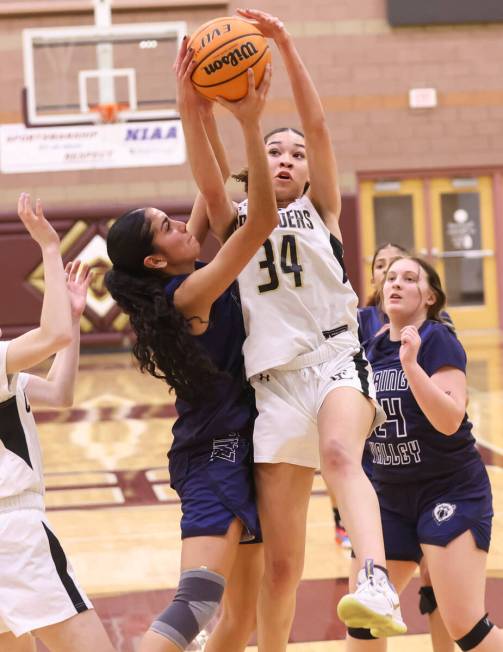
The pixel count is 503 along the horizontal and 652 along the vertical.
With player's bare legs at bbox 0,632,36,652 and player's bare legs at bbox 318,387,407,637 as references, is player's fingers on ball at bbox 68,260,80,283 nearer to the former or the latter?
player's bare legs at bbox 318,387,407,637

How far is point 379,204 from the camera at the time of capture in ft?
48.3

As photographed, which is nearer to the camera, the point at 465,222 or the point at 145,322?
the point at 145,322

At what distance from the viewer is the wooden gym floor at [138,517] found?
159 inches

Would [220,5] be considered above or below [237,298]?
above

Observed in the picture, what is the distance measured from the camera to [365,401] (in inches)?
119

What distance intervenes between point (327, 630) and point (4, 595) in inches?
63.9

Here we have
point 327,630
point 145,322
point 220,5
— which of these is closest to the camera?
point 145,322

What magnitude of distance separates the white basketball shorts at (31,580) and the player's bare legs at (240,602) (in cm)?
53

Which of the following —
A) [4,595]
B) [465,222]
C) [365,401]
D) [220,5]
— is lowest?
[4,595]

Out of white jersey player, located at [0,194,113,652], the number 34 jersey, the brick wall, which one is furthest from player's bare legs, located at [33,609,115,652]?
the brick wall

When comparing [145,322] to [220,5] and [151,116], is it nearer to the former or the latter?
[151,116]

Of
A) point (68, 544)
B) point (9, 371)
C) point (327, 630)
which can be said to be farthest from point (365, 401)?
point (68, 544)

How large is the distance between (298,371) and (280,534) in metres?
0.50

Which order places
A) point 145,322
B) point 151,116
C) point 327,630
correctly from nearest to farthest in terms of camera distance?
1. point 145,322
2. point 327,630
3. point 151,116
